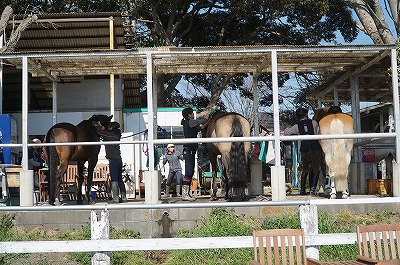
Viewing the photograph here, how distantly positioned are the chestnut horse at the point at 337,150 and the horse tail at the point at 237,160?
5.31 feet

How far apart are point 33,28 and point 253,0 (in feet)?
28.5

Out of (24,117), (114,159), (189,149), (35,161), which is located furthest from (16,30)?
(189,149)


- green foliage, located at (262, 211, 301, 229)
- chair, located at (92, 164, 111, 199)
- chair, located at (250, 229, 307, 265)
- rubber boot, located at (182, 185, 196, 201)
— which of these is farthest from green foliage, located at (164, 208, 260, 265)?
chair, located at (92, 164, 111, 199)

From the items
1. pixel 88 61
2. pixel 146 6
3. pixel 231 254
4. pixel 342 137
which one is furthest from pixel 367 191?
pixel 146 6

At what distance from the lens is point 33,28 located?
17.6 metres

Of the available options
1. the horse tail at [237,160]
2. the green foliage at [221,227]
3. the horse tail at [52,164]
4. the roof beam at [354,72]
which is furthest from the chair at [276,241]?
the roof beam at [354,72]

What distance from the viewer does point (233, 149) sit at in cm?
1227

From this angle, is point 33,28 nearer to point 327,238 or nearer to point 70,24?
point 70,24

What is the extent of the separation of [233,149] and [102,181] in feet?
13.6

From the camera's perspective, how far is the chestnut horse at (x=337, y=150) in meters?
12.1

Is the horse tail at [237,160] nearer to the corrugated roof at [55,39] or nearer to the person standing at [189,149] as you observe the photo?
the person standing at [189,149]

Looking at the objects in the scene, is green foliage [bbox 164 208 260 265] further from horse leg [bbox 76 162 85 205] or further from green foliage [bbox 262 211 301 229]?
horse leg [bbox 76 162 85 205]

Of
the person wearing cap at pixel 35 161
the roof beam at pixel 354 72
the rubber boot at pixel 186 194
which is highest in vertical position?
the roof beam at pixel 354 72

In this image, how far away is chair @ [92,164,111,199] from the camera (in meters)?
15.1
